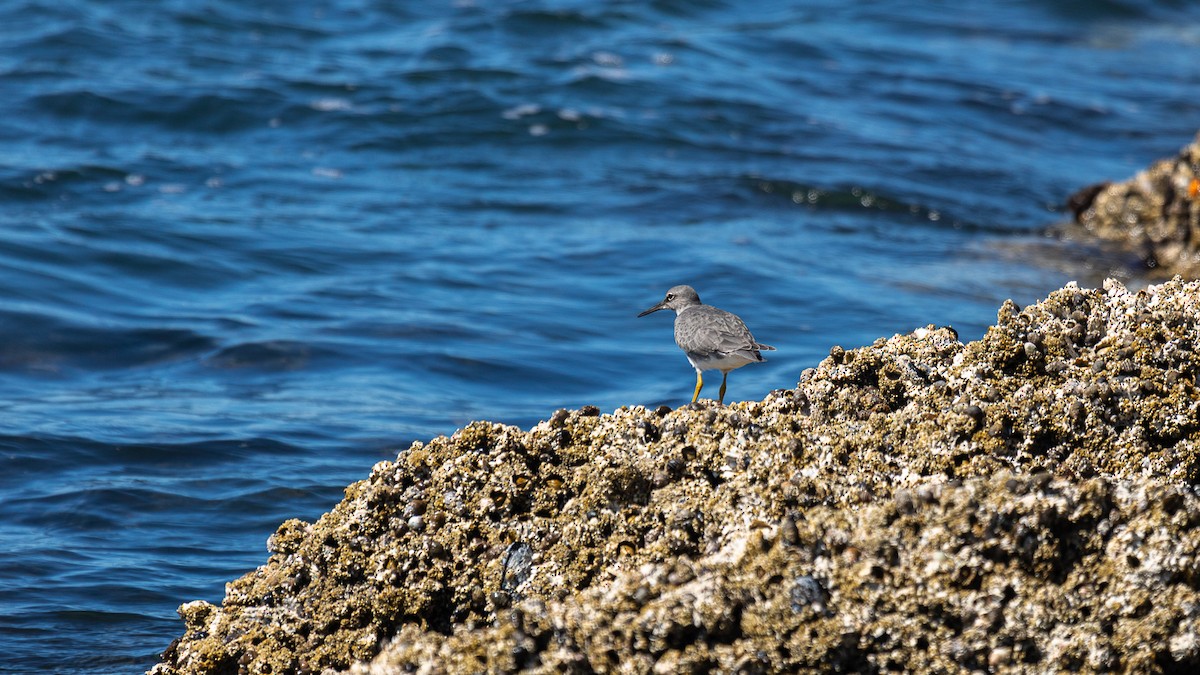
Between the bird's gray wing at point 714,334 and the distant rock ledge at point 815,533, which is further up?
→ the bird's gray wing at point 714,334

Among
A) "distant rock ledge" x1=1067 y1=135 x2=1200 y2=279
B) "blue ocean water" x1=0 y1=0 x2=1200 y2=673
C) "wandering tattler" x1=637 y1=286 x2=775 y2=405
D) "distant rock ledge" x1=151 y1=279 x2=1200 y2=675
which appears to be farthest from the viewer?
"distant rock ledge" x1=1067 y1=135 x2=1200 y2=279

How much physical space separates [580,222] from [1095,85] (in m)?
9.19

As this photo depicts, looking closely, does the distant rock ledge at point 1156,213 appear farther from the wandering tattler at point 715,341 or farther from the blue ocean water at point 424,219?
the wandering tattler at point 715,341

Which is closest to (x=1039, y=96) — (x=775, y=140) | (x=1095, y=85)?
(x=1095, y=85)

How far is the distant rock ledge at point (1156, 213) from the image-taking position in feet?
34.6

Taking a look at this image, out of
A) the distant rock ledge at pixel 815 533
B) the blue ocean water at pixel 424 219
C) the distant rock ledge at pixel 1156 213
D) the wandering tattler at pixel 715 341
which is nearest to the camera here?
the distant rock ledge at pixel 815 533

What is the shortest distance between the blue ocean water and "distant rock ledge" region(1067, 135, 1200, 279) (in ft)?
1.86

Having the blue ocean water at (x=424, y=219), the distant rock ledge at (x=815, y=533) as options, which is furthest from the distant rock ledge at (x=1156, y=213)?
the distant rock ledge at (x=815, y=533)

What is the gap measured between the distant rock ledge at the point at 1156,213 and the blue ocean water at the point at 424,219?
1.86 feet

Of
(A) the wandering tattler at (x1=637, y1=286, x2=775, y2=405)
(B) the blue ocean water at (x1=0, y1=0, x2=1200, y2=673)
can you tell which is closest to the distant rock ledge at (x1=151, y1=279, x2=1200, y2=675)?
(A) the wandering tattler at (x1=637, y1=286, x2=775, y2=405)

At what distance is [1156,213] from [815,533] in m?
9.16

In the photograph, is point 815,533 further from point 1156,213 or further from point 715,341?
point 1156,213

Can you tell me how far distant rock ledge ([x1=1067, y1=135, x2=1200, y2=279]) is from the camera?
1054 centimetres

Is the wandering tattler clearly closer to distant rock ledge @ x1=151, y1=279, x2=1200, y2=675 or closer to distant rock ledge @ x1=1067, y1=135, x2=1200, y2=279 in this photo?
distant rock ledge @ x1=151, y1=279, x2=1200, y2=675
